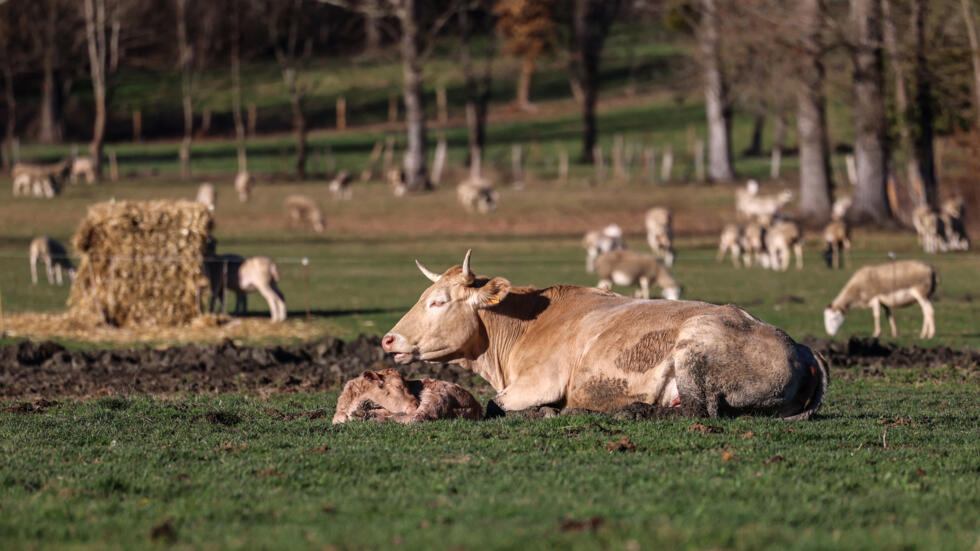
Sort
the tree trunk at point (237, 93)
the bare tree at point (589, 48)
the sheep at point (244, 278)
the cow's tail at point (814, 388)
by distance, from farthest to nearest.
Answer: the bare tree at point (589, 48), the tree trunk at point (237, 93), the sheep at point (244, 278), the cow's tail at point (814, 388)

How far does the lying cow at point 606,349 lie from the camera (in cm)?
1059

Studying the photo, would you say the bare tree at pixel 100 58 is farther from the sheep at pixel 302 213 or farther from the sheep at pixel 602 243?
the sheep at pixel 602 243

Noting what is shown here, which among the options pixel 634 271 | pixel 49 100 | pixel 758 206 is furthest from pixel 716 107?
pixel 49 100

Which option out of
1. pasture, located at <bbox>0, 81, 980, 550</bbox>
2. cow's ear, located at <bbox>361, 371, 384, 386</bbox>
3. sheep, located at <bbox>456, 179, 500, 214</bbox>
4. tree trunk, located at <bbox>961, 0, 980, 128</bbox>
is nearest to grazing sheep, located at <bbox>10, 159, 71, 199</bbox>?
sheep, located at <bbox>456, 179, 500, 214</bbox>

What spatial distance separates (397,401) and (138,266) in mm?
13264

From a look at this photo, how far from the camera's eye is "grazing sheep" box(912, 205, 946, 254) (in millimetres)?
40781

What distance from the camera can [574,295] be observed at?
12.3m

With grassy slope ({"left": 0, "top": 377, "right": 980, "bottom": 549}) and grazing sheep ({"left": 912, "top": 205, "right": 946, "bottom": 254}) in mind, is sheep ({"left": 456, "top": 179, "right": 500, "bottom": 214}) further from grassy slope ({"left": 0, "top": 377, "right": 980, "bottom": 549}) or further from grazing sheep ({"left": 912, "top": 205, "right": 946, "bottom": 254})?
grassy slope ({"left": 0, "top": 377, "right": 980, "bottom": 549})

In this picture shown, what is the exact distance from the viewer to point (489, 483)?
8.27m

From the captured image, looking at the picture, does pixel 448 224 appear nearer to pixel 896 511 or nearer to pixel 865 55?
pixel 865 55

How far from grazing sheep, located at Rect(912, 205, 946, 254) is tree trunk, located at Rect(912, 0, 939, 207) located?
558 centimetres

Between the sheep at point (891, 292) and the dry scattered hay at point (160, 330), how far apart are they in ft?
29.6

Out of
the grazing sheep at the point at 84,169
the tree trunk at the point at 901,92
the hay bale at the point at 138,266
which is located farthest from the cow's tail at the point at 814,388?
the grazing sheep at the point at 84,169

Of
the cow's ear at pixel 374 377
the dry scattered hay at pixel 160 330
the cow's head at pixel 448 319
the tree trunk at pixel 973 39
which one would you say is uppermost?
the tree trunk at pixel 973 39
